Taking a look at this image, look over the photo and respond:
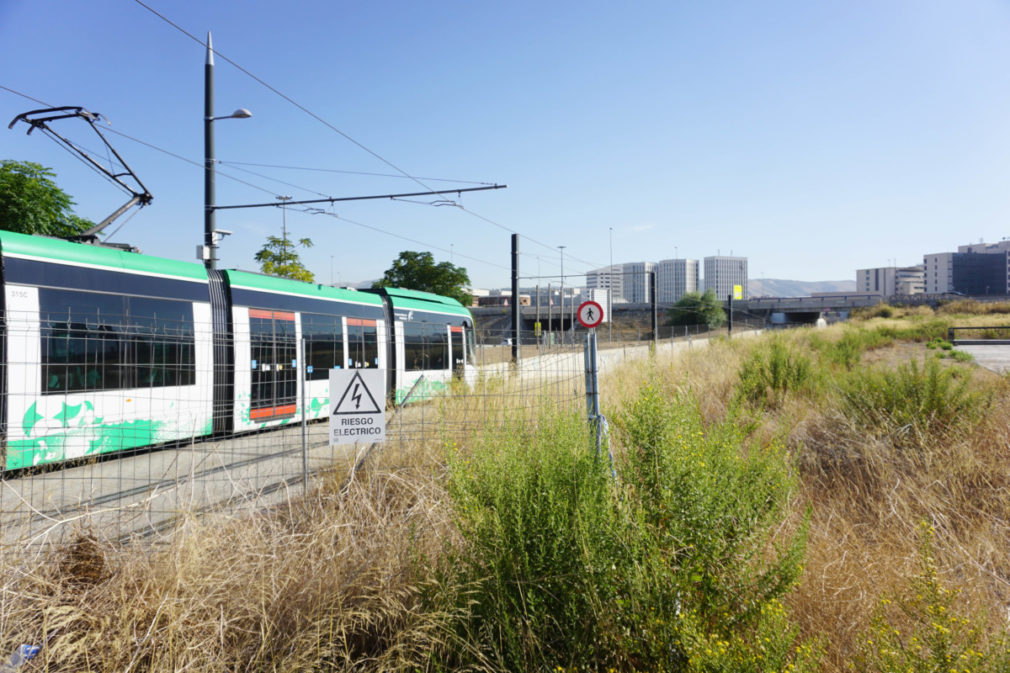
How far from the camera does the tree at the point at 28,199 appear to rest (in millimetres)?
17953

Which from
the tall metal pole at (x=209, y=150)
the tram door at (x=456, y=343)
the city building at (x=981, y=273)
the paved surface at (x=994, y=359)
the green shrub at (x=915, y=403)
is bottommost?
the paved surface at (x=994, y=359)

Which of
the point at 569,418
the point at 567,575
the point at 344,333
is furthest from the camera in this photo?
the point at 344,333

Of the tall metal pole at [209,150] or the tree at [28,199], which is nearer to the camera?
the tall metal pole at [209,150]

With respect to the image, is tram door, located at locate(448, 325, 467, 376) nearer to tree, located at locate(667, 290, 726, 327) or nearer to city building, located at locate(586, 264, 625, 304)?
city building, located at locate(586, 264, 625, 304)

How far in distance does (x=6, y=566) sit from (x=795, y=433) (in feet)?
22.8

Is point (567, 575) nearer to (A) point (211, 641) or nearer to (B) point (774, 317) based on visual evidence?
(A) point (211, 641)

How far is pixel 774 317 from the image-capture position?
90688 mm

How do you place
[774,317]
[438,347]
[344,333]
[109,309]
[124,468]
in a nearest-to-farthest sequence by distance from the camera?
[124,468] → [109,309] → [344,333] → [438,347] → [774,317]

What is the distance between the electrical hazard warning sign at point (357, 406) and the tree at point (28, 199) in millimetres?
17542

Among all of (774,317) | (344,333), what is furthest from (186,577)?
(774,317)

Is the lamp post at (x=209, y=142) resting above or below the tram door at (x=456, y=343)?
above

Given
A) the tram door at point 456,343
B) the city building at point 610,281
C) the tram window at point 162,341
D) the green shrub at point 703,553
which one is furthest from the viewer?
the city building at point 610,281

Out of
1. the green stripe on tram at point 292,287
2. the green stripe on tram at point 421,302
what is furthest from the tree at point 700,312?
the green stripe on tram at point 292,287

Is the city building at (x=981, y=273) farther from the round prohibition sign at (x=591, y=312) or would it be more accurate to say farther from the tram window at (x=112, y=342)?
the tram window at (x=112, y=342)
